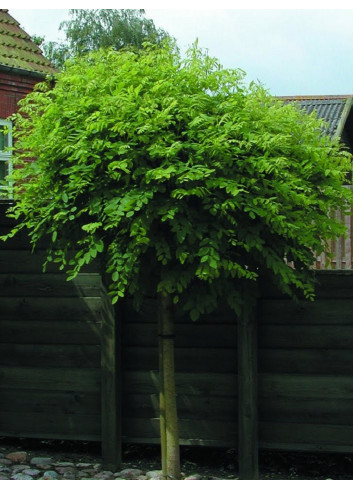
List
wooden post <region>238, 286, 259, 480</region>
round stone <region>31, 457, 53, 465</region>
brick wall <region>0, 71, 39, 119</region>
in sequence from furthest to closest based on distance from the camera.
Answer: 1. brick wall <region>0, 71, 39, 119</region>
2. round stone <region>31, 457, 53, 465</region>
3. wooden post <region>238, 286, 259, 480</region>

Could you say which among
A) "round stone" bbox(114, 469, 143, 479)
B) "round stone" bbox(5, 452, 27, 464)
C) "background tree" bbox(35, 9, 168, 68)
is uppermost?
"background tree" bbox(35, 9, 168, 68)

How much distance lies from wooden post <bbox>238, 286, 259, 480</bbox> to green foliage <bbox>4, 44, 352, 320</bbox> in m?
0.60

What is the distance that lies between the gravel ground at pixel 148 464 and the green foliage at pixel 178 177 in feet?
5.30

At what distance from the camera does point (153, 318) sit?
6246 mm

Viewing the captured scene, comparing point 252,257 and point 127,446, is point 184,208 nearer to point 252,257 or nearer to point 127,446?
point 252,257

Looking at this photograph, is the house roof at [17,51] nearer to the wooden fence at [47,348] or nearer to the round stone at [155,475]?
the wooden fence at [47,348]

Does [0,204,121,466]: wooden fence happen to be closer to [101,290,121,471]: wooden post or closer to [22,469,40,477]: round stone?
[101,290,121,471]: wooden post

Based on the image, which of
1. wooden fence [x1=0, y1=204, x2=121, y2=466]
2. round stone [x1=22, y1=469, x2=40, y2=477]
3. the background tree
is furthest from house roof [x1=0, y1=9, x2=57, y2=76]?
the background tree

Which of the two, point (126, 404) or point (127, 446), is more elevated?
point (126, 404)

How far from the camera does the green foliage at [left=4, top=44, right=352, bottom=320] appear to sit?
500 cm

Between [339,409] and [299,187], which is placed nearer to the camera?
[299,187]

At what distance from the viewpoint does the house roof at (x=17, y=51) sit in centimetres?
1430

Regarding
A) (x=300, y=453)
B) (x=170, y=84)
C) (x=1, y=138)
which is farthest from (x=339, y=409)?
(x=1, y=138)

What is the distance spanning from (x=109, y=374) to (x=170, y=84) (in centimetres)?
240
